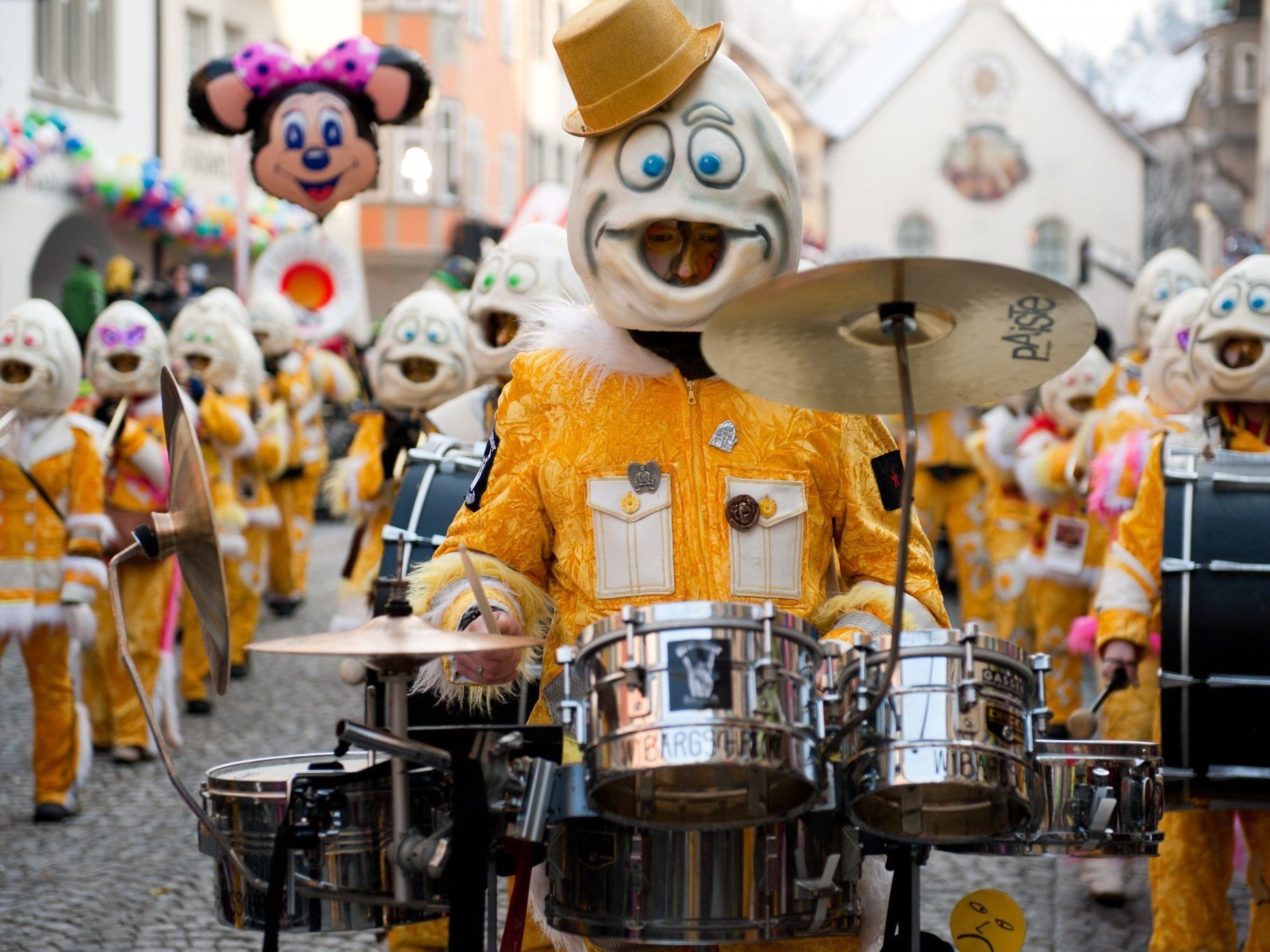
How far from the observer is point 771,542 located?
343 cm

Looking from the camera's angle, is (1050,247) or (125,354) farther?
(1050,247)

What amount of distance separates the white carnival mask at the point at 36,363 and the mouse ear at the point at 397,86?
64.9 inches

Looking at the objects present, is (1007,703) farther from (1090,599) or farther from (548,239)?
(1090,599)

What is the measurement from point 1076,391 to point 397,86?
12.1ft

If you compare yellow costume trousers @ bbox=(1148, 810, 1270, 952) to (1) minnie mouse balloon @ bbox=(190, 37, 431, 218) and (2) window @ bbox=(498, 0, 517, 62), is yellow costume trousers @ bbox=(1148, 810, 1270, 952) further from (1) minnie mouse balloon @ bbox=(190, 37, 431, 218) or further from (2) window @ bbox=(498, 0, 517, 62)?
(2) window @ bbox=(498, 0, 517, 62)

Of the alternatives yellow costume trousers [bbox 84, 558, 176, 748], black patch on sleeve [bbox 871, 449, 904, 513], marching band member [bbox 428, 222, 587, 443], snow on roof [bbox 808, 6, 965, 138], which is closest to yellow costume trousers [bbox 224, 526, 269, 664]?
yellow costume trousers [bbox 84, 558, 176, 748]

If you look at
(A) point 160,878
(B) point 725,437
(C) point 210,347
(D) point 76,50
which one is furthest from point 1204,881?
(D) point 76,50

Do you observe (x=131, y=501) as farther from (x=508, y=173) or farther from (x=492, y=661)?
(x=508, y=173)

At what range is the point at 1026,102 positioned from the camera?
49.8m

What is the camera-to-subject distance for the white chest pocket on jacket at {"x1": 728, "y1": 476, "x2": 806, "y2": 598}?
3.40m

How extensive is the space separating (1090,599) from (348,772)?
5337 mm

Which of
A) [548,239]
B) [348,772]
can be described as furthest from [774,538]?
[548,239]

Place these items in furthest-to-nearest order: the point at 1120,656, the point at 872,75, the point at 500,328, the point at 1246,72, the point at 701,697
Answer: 1. the point at 872,75
2. the point at 1246,72
3. the point at 500,328
4. the point at 1120,656
5. the point at 701,697

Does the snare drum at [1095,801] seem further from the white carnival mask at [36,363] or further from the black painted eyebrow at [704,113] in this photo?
the white carnival mask at [36,363]
